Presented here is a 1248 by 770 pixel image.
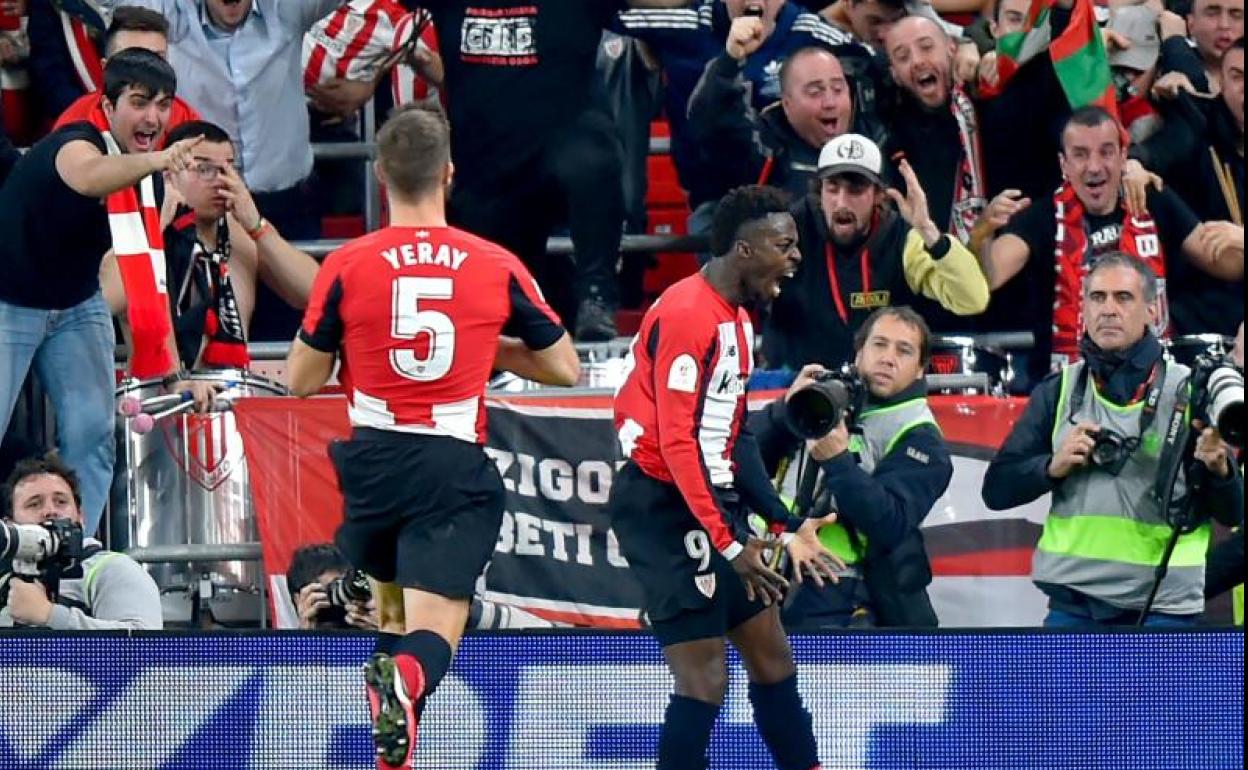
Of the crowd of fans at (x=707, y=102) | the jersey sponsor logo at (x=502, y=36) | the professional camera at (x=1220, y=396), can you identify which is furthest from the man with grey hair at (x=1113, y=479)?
the jersey sponsor logo at (x=502, y=36)

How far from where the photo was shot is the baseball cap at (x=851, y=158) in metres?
9.89

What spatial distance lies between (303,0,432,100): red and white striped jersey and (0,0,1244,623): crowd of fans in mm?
11

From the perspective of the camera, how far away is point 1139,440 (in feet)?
29.6

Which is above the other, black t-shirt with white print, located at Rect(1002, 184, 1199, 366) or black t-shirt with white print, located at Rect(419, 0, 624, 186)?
black t-shirt with white print, located at Rect(419, 0, 624, 186)

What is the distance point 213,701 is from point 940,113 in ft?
13.9

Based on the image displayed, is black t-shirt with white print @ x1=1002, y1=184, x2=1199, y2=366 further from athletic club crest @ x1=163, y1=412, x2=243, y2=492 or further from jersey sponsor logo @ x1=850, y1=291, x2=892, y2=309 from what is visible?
athletic club crest @ x1=163, y1=412, x2=243, y2=492

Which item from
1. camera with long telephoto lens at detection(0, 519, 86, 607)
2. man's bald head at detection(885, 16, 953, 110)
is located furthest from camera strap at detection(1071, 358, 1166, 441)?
camera with long telephoto lens at detection(0, 519, 86, 607)

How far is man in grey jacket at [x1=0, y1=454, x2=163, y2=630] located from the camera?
28.9 feet

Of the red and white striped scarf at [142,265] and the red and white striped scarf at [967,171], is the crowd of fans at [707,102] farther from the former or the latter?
the red and white striped scarf at [142,265]

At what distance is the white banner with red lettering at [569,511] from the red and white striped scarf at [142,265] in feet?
1.35

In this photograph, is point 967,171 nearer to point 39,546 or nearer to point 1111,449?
point 1111,449

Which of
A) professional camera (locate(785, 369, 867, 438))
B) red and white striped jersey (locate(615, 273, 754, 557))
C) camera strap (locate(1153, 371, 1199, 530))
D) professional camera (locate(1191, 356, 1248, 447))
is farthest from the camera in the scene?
camera strap (locate(1153, 371, 1199, 530))

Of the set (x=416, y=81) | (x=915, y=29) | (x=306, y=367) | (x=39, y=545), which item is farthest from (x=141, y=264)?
(x=915, y=29)

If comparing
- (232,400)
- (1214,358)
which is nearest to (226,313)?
(232,400)
